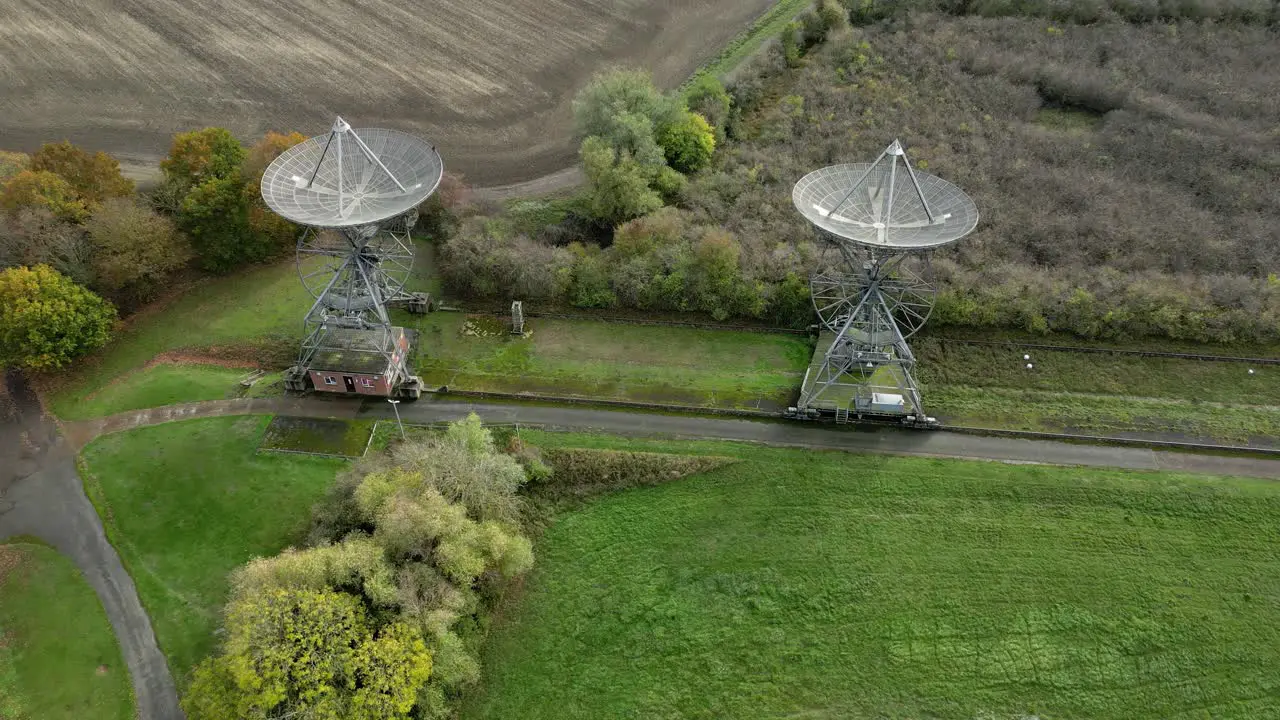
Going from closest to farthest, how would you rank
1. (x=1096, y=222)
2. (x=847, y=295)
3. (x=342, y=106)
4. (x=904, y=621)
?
(x=904, y=621) < (x=847, y=295) < (x=1096, y=222) < (x=342, y=106)

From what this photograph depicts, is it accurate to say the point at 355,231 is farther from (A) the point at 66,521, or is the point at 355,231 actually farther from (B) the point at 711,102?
(B) the point at 711,102

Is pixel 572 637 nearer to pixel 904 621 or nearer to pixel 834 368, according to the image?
pixel 904 621

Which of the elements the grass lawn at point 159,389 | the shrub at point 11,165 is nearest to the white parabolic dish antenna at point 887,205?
the grass lawn at point 159,389

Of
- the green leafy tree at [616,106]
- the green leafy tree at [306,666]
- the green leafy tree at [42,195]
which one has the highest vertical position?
the green leafy tree at [616,106]

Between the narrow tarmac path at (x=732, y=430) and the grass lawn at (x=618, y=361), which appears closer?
the narrow tarmac path at (x=732, y=430)

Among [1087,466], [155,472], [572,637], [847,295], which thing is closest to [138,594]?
[155,472]

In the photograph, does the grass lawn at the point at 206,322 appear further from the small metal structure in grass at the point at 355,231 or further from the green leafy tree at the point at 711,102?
the green leafy tree at the point at 711,102

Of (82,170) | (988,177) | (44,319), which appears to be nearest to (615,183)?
(988,177)
